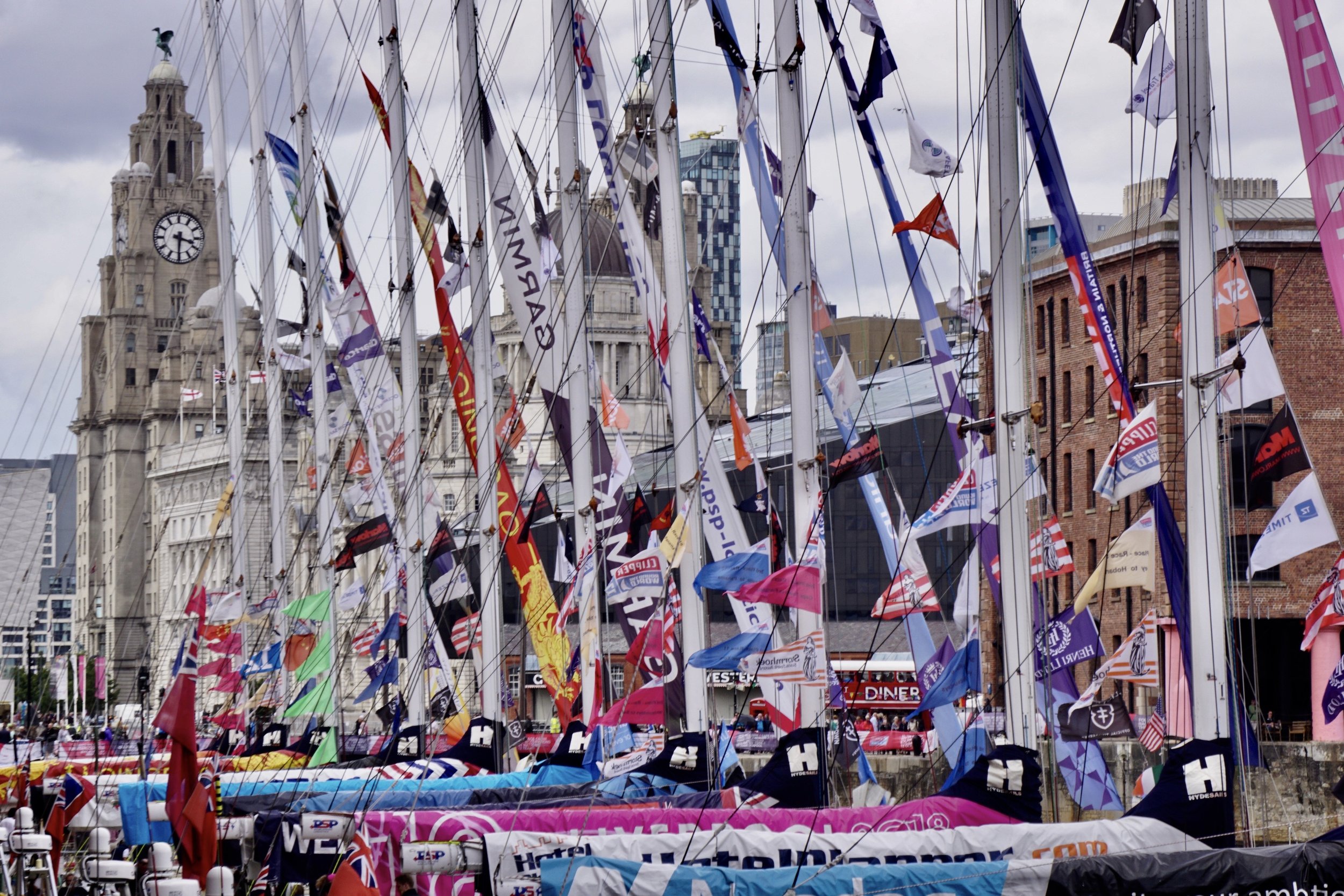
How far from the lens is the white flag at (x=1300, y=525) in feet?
68.4

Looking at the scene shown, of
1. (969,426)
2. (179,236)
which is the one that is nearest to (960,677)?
(969,426)

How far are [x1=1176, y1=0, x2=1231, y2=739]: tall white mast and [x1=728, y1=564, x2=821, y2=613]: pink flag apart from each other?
5.01 metres

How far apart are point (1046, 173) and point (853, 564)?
7113 centimetres

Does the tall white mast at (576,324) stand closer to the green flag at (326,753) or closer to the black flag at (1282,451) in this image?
the green flag at (326,753)

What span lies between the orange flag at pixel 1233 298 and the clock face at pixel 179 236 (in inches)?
6072

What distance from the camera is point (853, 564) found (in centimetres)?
9619

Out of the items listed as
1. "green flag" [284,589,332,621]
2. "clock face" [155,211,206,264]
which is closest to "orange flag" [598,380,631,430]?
"green flag" [284,589,332,621]

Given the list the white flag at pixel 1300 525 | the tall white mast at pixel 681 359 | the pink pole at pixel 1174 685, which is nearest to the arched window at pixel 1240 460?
the pink pole at pixel 1174 685

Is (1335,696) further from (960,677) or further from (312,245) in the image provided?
(312,245)

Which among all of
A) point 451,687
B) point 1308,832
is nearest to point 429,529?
point 451,687

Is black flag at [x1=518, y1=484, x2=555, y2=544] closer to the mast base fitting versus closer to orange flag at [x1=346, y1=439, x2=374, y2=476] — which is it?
the mast base fitting

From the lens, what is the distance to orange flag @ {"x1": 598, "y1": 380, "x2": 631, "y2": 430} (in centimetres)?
3184

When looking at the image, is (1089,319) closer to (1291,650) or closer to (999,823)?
(999,823)

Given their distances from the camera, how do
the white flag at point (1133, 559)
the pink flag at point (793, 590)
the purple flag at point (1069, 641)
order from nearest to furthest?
the pink flag at point (793, 590) < the white flag at point (1133, 559) < the purple flag at point (1069, 641)
